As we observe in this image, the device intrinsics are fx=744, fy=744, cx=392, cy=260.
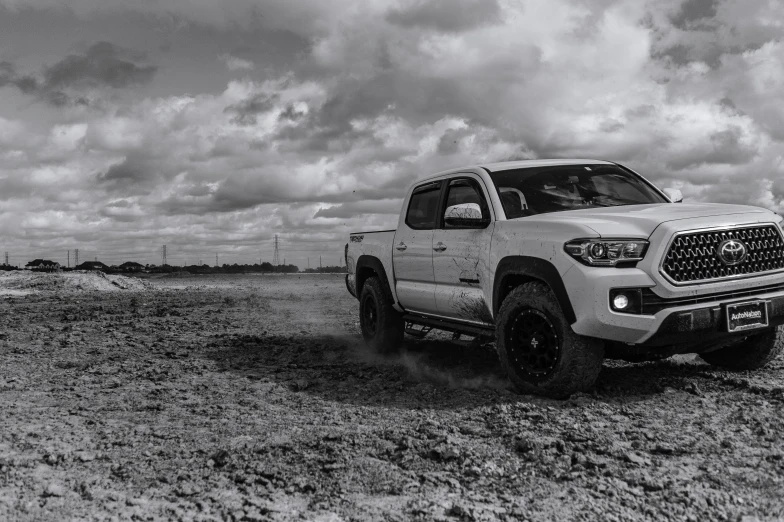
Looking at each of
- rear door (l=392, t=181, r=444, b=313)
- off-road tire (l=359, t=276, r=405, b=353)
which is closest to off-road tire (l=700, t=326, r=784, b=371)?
rear door (l=392, t=181, r=444, b=313)

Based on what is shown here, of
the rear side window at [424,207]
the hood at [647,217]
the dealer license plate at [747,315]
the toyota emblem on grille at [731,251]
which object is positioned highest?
the rear side window at [424,207]

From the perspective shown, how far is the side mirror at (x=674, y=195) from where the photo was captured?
705 cm

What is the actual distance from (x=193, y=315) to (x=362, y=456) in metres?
10.8

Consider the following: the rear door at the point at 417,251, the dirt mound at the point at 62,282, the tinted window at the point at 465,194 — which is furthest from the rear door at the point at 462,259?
the dirt mound at the point at 62,282

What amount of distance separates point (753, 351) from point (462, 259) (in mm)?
2715

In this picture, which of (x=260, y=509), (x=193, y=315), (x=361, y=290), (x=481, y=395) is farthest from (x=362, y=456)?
(x=193, y=315)

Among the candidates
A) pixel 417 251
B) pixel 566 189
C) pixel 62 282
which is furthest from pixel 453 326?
pixel 62 282

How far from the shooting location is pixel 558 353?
5.66 metres

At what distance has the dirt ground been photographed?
12.4ft

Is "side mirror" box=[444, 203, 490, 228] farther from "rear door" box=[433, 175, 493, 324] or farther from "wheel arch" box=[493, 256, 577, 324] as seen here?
"wheel arch" box=[493, 256, 577, 324]

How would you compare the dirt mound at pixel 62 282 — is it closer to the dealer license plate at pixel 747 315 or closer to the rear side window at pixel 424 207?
the rear side window at pixel 424 207

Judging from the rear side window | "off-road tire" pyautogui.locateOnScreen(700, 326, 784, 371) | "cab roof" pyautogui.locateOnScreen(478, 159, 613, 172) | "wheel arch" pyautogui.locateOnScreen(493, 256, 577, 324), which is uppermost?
"cab roof" pyautogui.locateOnScreen(478, 159, 613, 172)

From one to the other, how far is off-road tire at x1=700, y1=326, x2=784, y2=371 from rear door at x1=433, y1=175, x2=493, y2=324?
7.47ft

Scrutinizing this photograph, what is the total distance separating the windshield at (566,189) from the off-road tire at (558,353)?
33.7 inches
